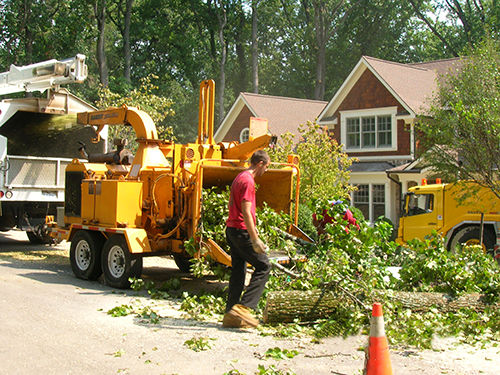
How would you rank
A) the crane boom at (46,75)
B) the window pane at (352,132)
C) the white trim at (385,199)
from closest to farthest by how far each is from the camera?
the crane boom at (46,75) < the white trim at (385,199) < the window pane at (352,132)

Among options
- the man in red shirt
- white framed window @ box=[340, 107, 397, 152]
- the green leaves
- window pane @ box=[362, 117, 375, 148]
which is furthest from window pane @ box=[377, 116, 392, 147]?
the green leaves

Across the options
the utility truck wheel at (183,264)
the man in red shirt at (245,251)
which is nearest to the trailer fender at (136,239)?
the utility truck wheel at (183,264)

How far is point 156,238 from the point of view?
359 inches

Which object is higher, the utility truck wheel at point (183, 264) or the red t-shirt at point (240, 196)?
the red t-shirt at point (240, 196)

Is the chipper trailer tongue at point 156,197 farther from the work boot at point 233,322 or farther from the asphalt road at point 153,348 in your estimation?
the work boot at point 233,322

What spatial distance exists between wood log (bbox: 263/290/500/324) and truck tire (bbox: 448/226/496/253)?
6.98 meters

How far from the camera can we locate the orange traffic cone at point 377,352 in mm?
4680

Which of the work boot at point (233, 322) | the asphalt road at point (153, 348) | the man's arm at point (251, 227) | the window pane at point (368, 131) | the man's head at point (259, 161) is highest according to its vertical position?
the window pane at point (368, 131)

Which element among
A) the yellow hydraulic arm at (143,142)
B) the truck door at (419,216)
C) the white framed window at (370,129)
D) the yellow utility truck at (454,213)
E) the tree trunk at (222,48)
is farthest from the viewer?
the tree trunk at (222,48)

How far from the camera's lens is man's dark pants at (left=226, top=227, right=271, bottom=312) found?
22.0 feet

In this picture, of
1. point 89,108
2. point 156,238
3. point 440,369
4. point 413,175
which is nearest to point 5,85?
point 89,108

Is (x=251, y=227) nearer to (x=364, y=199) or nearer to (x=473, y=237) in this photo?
(x=473, y=237)

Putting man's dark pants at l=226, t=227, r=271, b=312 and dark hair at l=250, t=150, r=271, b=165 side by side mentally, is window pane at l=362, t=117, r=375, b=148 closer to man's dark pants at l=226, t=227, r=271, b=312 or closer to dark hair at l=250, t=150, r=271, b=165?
dark hair at l=250, t=150, r=271, b=165

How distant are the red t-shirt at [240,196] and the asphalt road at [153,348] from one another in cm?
125
